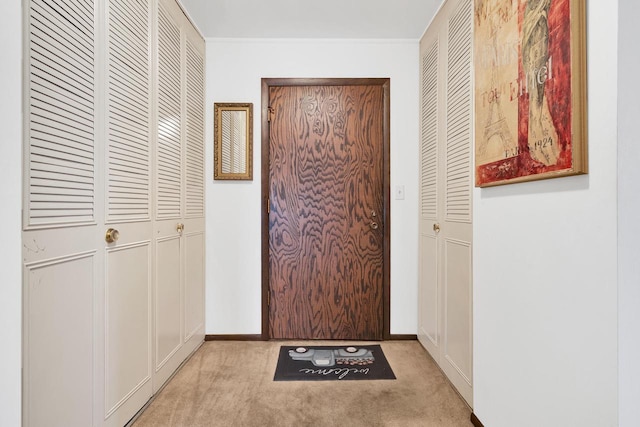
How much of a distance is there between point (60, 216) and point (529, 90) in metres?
1.68

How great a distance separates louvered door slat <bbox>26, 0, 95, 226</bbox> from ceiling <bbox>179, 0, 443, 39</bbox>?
3.74 feet

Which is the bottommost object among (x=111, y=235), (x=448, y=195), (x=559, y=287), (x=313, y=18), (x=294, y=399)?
(x=294, y=399)

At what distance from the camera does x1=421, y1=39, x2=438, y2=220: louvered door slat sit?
233 cm

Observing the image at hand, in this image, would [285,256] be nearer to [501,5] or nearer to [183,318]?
[183,318]

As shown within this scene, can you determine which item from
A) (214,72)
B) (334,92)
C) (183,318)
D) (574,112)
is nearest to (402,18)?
(334,92)

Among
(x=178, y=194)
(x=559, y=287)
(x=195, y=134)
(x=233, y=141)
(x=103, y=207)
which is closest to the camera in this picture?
(x=559, y=287)

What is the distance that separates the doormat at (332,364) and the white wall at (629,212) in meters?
1.55

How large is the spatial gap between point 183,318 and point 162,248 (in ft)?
1.86

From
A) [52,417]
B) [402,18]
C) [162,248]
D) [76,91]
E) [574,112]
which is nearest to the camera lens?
[574,112]

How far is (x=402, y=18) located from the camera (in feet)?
7.81

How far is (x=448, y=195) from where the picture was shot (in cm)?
209

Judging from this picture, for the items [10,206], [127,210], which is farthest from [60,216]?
[10,206]

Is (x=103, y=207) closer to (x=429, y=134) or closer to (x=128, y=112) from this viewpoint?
(x=128, y=112)

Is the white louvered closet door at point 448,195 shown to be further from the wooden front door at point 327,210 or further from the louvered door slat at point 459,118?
the wooden front door at point 327,210
